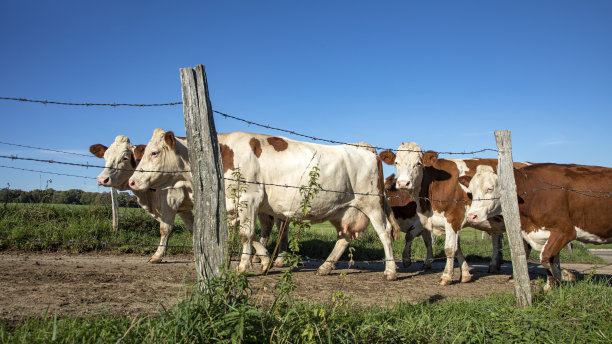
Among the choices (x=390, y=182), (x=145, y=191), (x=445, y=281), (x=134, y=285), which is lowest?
(x=445, y=281)

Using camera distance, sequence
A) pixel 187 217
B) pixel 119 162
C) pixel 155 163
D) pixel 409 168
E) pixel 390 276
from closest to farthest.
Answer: pixel 390 276, pixel 409 168, pixel 155 163, pixel 119 162, pixel 187 217

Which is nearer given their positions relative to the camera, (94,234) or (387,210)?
(387,210)

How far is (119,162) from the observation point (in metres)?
9.68

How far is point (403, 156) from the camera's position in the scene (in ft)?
28.8

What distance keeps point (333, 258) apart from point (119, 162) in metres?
4.97

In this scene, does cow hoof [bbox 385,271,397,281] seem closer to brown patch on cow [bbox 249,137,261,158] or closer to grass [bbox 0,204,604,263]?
brown patch on cow [bbox 249,137,261,158]

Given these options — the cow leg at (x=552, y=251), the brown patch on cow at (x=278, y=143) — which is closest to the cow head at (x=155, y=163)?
the brown patch on cow at (x=278, y=143)

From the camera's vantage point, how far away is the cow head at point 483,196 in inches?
305

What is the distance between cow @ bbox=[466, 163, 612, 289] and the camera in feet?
23.2

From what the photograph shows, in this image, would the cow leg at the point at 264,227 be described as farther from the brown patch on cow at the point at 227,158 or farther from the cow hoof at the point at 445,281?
the cow hoof at the point at 445,281

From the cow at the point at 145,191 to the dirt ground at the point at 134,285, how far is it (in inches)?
30.1

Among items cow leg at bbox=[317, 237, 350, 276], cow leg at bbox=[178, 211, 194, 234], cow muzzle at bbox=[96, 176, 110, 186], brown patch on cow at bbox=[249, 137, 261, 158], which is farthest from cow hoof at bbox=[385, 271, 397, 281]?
Answer: cow muzzle at bbox=[96, 176, 110, 186]

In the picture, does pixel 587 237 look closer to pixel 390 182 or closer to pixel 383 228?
pixel 383 228

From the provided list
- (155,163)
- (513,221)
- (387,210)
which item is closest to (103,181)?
(155,163)
